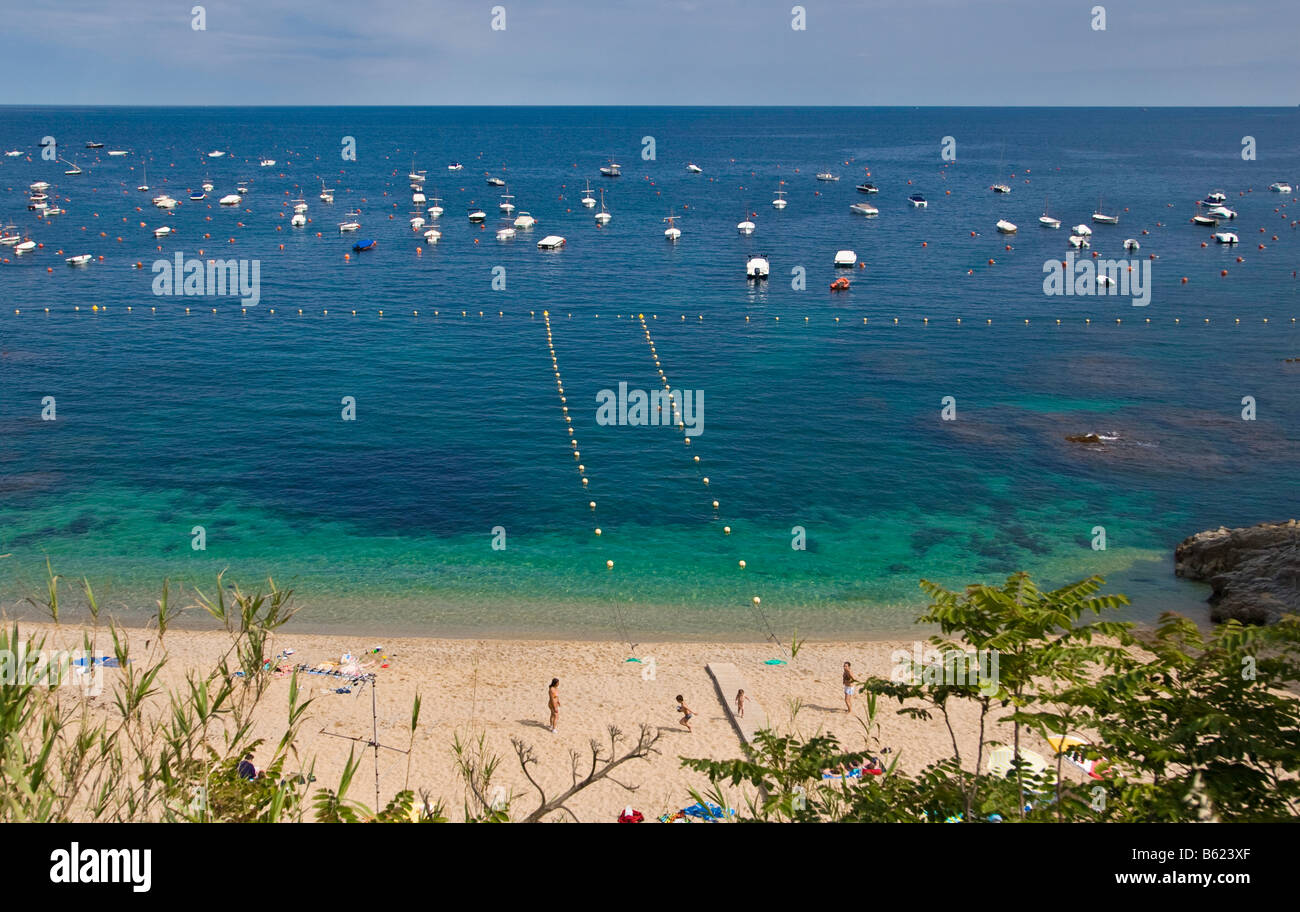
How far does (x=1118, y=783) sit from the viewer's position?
1515cm

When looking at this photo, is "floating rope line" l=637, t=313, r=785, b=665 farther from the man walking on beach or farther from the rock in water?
the rock in water

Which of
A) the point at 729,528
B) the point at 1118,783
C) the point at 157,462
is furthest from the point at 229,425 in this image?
the point at 1118,783

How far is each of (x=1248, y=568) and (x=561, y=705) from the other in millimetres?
28740

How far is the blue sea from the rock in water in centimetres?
121

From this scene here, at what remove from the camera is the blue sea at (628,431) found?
142 ft

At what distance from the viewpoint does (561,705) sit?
32.9m

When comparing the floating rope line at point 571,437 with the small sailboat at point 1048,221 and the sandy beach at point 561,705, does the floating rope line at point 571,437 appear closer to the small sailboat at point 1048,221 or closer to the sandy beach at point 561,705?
the sandy beach at point 561,705

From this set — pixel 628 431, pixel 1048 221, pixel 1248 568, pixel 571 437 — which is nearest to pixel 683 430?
pixel 628 431

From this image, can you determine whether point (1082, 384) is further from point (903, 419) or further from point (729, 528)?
point (729, 528)

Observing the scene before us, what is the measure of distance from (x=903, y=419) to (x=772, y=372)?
12.6 m

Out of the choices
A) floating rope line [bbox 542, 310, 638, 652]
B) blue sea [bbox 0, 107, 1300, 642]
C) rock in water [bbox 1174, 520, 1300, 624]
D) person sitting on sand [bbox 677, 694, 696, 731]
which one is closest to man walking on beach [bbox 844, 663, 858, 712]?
person sitting on sand [bbox 677, 694, 696, 731]

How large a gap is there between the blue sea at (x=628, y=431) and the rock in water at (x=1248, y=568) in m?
1.21

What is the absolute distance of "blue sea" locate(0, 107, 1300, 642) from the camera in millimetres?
43375
